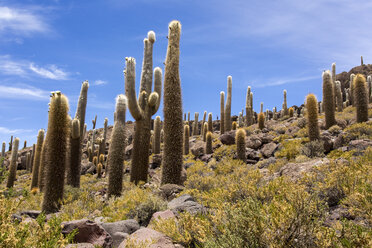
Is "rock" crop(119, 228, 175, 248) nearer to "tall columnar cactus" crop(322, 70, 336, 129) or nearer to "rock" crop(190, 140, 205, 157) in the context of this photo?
"tall columnar cactus" crop(322, 70, 336, 129)

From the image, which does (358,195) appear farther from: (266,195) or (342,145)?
(342,145)

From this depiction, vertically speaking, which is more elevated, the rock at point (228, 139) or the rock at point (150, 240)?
the rock at point (228, 139)

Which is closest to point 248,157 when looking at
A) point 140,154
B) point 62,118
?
point 140,154

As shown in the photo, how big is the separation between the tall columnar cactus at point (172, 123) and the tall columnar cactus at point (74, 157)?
22.2 ft

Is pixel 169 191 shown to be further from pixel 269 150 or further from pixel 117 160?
pixel 269 150

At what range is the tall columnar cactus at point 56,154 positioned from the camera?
1006cm

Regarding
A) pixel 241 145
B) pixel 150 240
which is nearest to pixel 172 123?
pixel 241 145

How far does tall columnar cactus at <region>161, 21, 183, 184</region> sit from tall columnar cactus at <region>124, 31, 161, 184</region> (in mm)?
2665

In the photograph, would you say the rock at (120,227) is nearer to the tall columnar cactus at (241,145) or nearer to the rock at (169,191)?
the rock at (169,191)

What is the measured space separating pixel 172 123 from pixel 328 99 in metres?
12.5

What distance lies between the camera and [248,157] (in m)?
17.0

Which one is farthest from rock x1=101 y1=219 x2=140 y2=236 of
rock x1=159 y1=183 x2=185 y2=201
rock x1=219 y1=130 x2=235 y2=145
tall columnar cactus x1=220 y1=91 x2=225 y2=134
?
tall columnar cactus x1=220 y1=91 x2=225 y2=134

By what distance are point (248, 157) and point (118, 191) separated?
28.3ft

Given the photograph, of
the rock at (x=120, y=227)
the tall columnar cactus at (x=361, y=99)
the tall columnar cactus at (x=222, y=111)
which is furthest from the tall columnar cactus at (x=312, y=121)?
the tall columnar cactus at (x=222, y=111)
